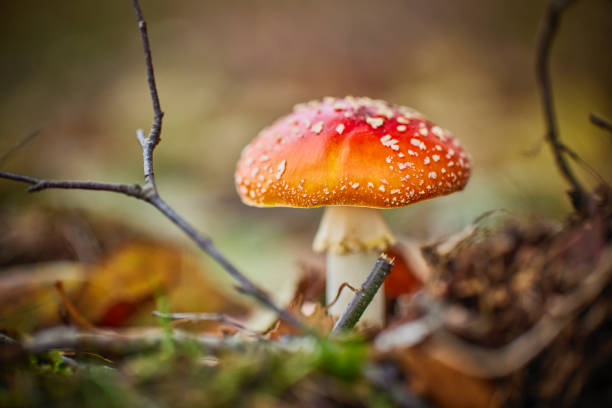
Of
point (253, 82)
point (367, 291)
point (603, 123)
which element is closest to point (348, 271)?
point (367, 291)

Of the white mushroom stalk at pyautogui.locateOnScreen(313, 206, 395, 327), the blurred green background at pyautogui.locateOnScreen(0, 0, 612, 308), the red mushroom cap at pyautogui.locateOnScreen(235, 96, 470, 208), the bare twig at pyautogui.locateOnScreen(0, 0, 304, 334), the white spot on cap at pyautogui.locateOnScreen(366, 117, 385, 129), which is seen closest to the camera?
the bare twig at pyautogui.locateOnScreen(0, 0, 304, 334)

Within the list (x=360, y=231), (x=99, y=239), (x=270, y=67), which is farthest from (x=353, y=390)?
(x=270, y=67)

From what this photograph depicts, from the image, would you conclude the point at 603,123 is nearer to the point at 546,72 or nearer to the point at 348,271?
the point at 546,72

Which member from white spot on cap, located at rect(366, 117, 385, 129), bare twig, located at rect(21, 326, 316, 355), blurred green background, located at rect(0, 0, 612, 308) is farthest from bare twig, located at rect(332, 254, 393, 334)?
blurred green background, located at rect(0, 0, 612, 308)

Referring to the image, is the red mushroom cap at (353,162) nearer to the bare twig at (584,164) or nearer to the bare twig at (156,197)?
the bare twig at (584,164)

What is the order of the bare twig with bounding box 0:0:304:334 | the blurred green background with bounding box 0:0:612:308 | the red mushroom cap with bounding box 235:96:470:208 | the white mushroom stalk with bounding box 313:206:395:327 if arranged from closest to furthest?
the bare twig with bounding box 0:0:304:334, the red mushroom cap with bounding box 235:96:470:208, the white mushroom stalk with bounding box 313:206:395:327, the blurred green background with bounding box 0:0:612:308

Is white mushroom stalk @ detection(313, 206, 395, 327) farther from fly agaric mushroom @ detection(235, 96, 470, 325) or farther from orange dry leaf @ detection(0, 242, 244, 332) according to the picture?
orange dry leaf @ detection(0, 242, 244, 332)

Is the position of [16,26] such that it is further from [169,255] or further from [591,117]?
[591,117]
